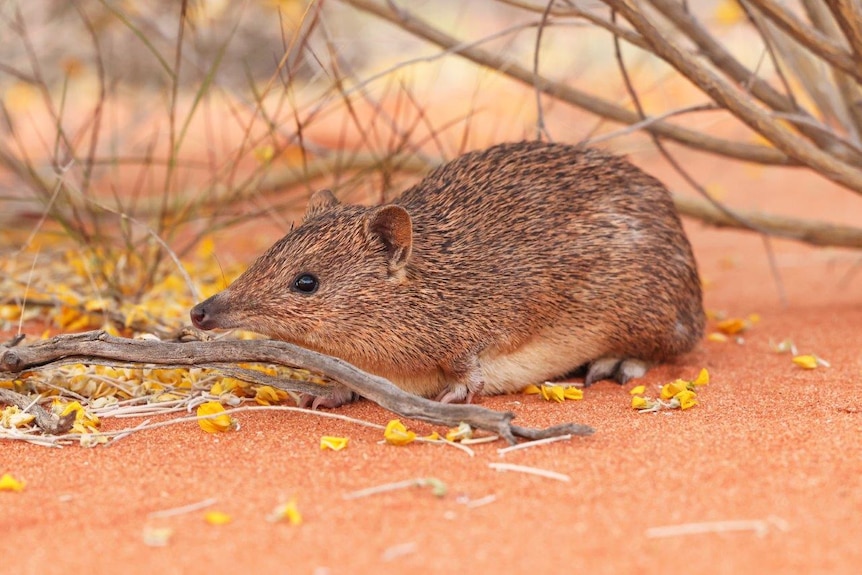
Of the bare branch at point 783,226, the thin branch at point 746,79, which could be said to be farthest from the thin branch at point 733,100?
the bare branch at point 783,226

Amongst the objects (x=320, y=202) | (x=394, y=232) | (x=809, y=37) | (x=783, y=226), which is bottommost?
(x=783, y=226)

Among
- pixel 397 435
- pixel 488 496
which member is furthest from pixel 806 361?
pixel 488 496

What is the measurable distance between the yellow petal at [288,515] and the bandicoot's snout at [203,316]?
4.77 feet

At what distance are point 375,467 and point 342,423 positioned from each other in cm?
71

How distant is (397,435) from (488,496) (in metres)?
0.68

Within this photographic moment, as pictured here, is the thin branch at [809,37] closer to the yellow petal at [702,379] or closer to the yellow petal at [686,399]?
the yellow petal at [702,379]

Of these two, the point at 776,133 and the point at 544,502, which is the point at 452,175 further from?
the point at 544,502

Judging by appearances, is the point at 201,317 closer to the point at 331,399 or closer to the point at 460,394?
the point at 331,399

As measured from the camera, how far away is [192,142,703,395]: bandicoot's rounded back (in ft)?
14.9

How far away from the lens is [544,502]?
3.16 m

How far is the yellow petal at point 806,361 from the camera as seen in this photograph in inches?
199

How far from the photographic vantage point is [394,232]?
4555 mm

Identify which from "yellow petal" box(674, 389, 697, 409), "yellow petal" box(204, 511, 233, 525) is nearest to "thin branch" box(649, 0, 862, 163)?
"yellow petal" box(674, 389, 697, 409)

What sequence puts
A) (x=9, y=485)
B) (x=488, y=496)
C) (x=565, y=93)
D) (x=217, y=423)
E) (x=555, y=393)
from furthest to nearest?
(x=565, y=93) → (x=555, y=393) → (x=217, y=423) → (x=9, y=485) → (x=488, y=496)
